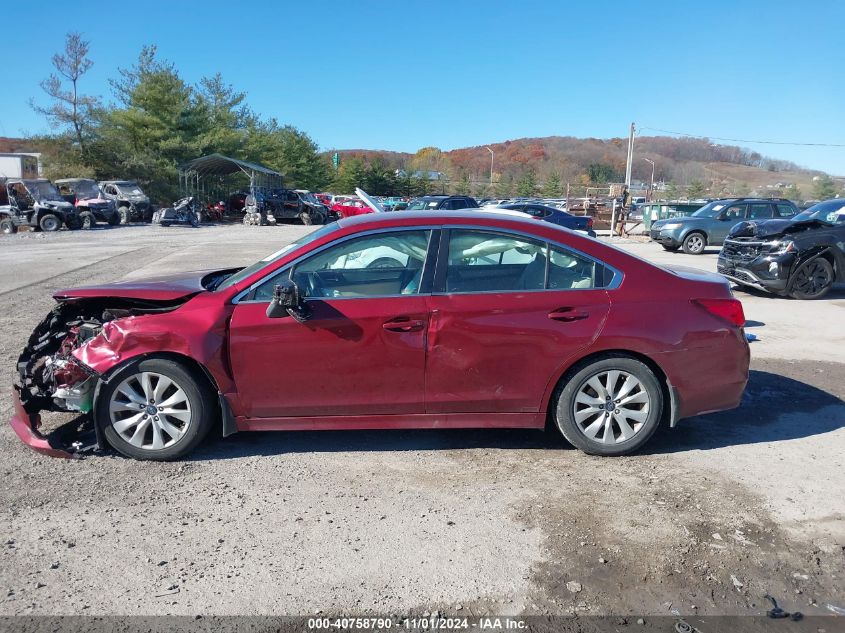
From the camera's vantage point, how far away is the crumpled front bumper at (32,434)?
4199mm

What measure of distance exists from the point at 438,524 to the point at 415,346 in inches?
44.5

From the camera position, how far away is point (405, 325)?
411cm

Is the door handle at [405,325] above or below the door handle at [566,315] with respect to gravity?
below

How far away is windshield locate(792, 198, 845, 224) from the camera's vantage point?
38.5ft

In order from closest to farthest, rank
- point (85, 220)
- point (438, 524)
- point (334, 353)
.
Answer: point (438, 524) → point (334, 353) → point (85, 220)

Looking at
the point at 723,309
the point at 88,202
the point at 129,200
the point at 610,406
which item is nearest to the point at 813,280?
the point at 723,309

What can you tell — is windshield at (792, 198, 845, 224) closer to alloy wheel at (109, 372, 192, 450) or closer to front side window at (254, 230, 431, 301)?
front side window at (254, 230, 431, 301)

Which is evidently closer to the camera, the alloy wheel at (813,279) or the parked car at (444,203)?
the alloy wheel at (813,279)

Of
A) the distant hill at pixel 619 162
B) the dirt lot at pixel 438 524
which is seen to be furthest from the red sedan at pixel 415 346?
the distant hill at pixel 619 162

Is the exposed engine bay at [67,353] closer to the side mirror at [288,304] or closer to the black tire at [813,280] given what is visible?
the side mirror at [288,304]

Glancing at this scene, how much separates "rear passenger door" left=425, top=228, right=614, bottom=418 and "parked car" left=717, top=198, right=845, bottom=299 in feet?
26.7

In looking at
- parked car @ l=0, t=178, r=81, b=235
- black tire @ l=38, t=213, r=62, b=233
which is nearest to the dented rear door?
parked car @ l=0, t=178, r=81, b=235

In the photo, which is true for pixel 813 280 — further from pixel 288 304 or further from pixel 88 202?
pixel 88 202

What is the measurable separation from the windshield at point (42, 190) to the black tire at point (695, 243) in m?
24.7
